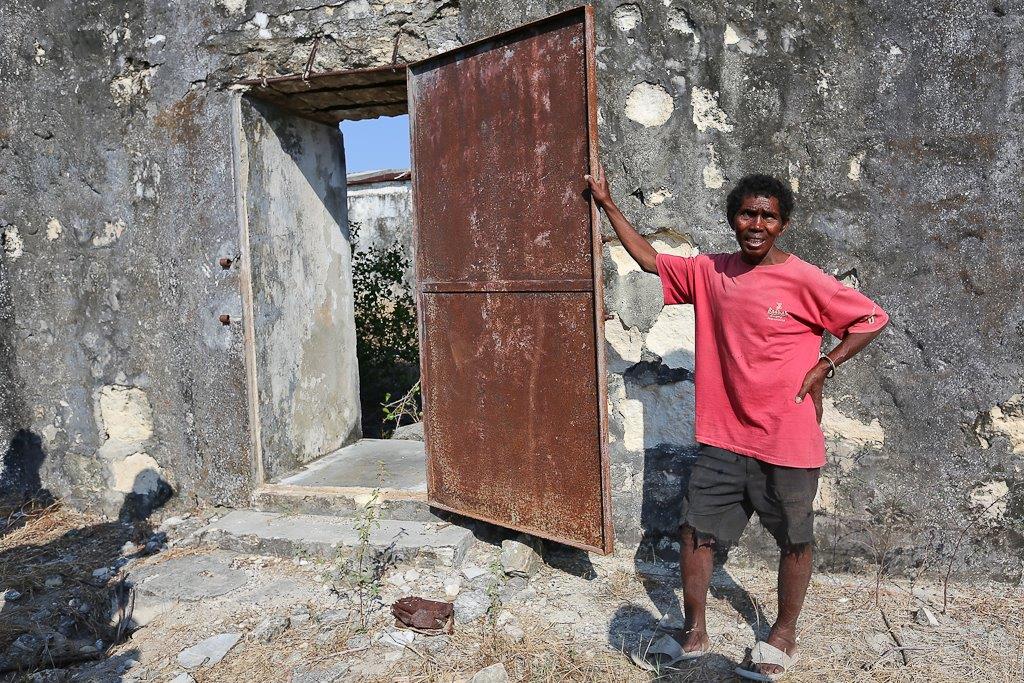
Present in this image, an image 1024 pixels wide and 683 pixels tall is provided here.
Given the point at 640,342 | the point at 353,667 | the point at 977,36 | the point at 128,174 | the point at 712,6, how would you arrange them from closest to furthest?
the point at 353,667, the point at 977,36, the point at 712,6, the point at 640,342, the point at 128,174

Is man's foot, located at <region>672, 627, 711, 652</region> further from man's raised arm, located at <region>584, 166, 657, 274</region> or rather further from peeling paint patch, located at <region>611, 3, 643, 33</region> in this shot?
A: peeling paint patch, located at <region>611, 3, 643, 33</region>

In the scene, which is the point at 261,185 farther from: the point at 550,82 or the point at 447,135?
the point at 550,82

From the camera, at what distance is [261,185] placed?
3953 mm

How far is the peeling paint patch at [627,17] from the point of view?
3174 mm

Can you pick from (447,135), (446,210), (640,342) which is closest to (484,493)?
(640,342)

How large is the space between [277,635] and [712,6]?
2924mm

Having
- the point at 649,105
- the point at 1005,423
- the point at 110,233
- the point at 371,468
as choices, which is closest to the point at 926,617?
the point at 1005,423

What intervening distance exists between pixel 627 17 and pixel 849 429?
1886mm

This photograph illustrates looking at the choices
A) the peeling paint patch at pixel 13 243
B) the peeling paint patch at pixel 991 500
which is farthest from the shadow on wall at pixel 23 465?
the peeling paint patch at pixel 991 500

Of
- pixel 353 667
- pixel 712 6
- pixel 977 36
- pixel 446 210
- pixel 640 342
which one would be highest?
pixel 712 6

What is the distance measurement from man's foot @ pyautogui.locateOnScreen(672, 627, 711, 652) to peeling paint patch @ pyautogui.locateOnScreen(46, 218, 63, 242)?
3.68m

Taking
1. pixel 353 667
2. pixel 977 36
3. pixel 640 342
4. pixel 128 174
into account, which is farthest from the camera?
pixel 128 174

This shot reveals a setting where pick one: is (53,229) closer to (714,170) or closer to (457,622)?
(457,622)

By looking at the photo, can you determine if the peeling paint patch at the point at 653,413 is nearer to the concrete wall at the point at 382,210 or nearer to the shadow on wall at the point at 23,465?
the shadow on wall at the point at 23,465
